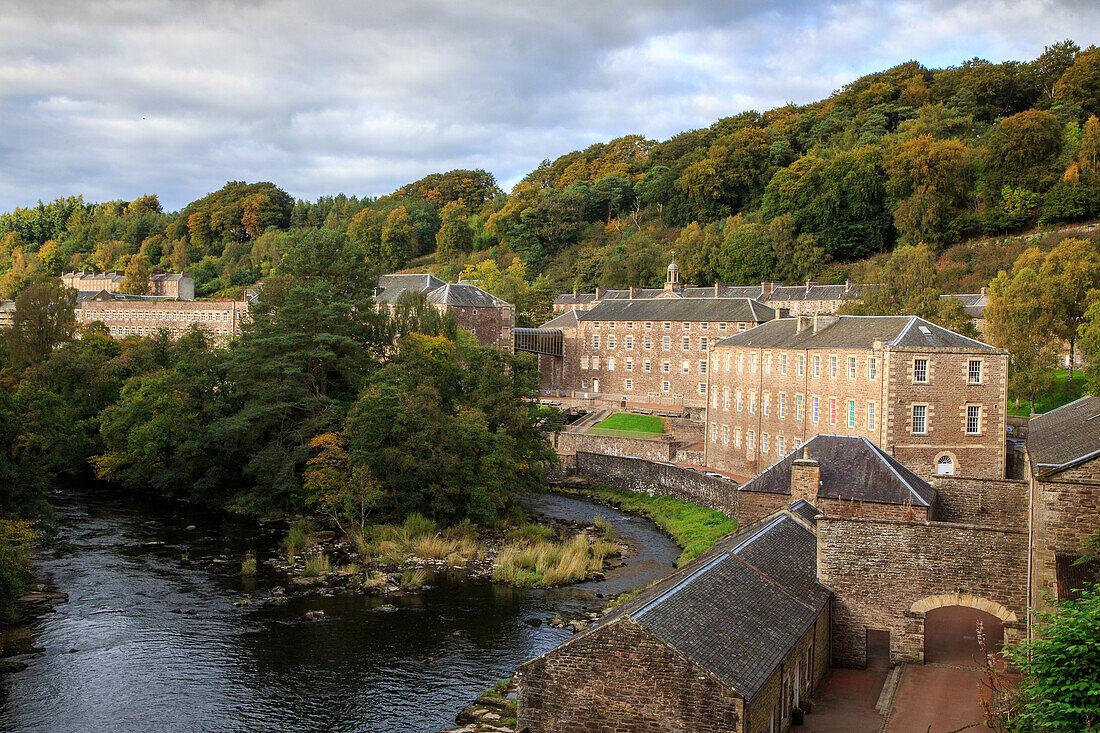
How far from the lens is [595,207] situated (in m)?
108

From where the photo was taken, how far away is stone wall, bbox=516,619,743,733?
40.8 ft

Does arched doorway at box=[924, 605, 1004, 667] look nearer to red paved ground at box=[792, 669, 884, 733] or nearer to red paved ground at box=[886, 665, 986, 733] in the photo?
red paved ground at box=[886, 665, 986, 733]

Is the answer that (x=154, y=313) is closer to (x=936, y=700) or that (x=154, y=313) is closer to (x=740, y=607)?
(x=740, y=607)

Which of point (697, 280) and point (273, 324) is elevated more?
point (697, 280)

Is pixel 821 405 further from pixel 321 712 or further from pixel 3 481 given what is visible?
pixel 3 481

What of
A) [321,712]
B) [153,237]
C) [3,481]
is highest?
[153,237]

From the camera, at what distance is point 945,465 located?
33.9 meters

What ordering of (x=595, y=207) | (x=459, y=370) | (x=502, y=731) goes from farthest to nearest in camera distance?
(x=595, y=207) < (x=459, y=370) < (x=502, y=731)

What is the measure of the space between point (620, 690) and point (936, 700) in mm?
7083

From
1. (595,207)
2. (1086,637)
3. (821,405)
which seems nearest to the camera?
(1086,637)

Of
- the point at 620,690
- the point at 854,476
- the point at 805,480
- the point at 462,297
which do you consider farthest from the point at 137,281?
the point at 620,690

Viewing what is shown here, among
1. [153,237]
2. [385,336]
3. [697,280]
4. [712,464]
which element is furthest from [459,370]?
[153,237]

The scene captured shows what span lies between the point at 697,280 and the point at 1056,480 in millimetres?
72117

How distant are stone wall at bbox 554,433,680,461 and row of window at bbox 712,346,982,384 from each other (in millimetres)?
5785
